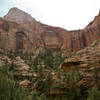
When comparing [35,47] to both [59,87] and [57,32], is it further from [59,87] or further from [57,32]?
[59,87]

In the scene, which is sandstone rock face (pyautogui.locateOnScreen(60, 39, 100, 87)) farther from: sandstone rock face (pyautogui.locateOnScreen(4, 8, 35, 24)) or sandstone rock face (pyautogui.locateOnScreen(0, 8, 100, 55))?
sandstone rock face (pyautogui.locateOnScreen(4, 8, 35, 24))

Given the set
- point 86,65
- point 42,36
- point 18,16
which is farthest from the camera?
point 18,16

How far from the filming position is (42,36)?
91.6 metres

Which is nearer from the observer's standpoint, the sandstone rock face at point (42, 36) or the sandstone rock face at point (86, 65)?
the sandstone rock face at point (86, 65)

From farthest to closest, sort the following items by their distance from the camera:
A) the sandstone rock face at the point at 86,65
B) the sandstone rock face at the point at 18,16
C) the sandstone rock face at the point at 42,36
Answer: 1. the sandstone rock face at the point at 18,16
2. the sandstone rock face at the point at 42,36
3. the sandstone rock face at the point at 86,65

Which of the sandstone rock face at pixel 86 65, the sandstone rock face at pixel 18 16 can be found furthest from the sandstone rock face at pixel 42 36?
the sandstone rock face at pixel 86 65

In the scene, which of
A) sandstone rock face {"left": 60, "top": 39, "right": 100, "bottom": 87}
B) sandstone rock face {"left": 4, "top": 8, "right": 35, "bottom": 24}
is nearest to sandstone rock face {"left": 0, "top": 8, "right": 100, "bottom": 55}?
sandstone rock face {"left": 4, "top": 8, "right": 35, "bottom": 24}

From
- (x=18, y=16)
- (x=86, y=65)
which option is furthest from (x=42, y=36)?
(x=86, y=65)

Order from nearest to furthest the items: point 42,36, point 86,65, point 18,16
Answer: point 86,65
point 42,36
point 18,16

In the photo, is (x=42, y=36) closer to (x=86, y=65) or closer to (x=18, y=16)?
(x=18, y=16)

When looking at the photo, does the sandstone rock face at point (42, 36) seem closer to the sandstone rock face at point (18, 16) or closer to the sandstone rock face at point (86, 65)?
the sandstone rock face at point (18, 16)

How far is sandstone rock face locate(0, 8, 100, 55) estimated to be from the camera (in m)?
78.0

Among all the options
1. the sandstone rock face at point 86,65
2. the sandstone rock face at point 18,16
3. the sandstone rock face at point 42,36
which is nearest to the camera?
the sandstone rock face at point 86,65

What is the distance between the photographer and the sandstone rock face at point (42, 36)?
78.0 m
